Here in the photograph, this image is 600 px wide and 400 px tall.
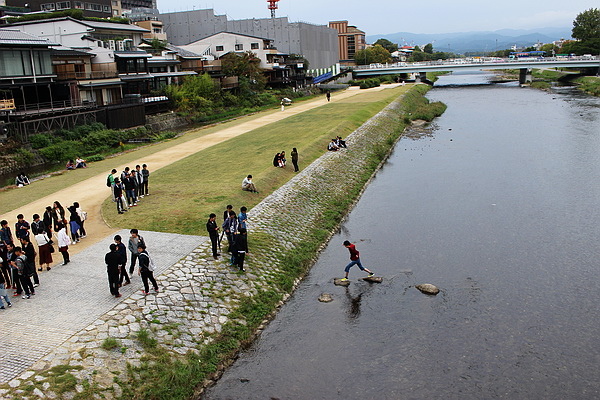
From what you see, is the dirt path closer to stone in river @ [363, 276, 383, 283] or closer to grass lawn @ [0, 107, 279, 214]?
grass lawn @ [0, 107, 279, 214]

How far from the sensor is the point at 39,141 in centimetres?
4081

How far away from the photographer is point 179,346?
13867mm

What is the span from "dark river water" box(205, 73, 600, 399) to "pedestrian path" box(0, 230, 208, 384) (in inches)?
162

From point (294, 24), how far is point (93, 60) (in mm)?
57978

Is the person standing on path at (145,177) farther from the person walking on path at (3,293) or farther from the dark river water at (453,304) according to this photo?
the person walking on path at (3,293)

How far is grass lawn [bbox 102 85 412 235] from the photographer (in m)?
22.0

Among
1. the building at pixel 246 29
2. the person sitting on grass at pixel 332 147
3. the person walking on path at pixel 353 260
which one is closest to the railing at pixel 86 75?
the person sitting on grass at pixel 332 147

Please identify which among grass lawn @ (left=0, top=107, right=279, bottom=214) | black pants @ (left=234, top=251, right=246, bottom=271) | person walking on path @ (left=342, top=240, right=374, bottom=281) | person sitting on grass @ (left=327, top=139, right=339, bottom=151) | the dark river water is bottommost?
the dark river water

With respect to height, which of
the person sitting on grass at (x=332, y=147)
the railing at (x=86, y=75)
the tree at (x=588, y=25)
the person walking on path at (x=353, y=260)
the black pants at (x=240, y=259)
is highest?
the tree at (x=588, y=25)

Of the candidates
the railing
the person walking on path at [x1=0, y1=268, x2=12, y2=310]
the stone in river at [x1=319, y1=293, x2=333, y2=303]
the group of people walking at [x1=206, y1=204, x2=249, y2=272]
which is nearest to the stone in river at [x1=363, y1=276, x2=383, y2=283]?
the stone in river at [x1=319, y1=293, x2=333, y2=303]

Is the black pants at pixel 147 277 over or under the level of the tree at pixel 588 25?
under

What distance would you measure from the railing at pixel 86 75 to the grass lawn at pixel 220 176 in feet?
53.3

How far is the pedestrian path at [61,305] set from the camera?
12.4 metres

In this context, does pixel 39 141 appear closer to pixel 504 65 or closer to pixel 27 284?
pixel 27 284
